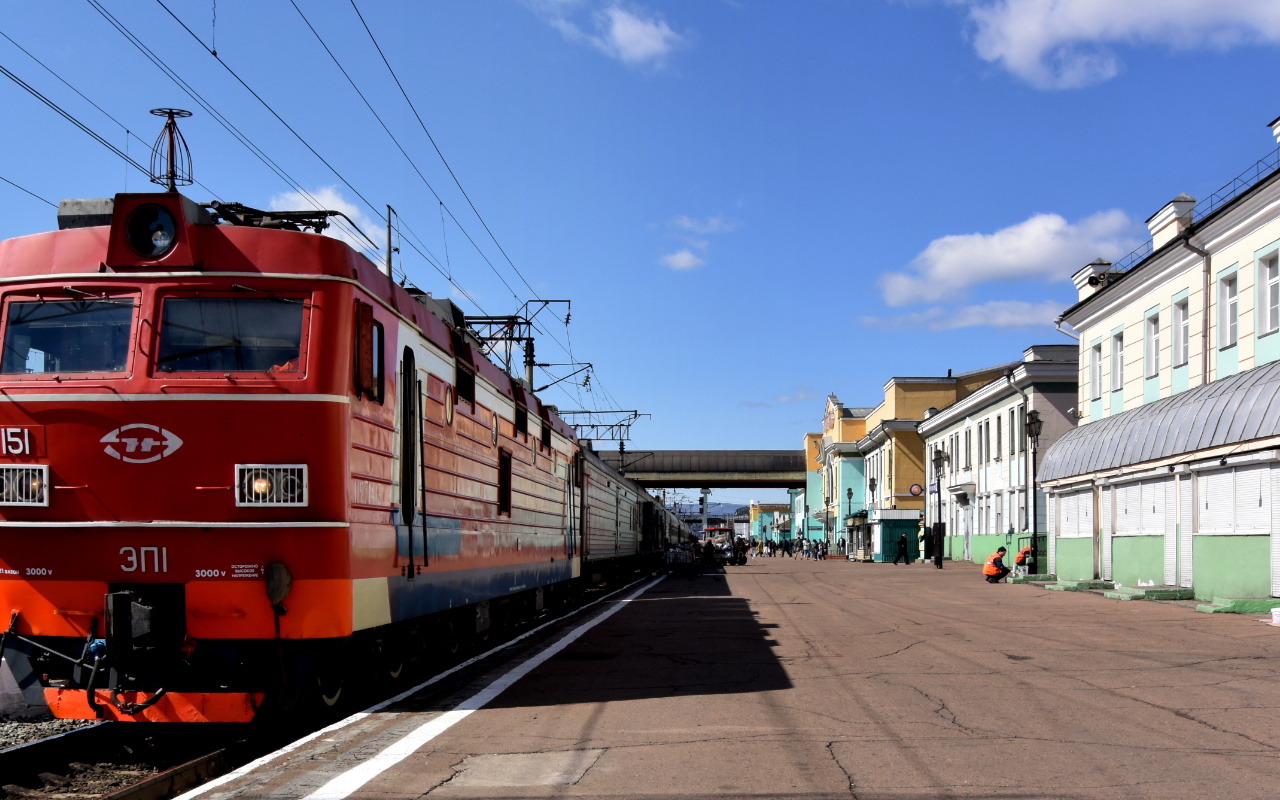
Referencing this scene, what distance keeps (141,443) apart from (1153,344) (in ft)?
77.0

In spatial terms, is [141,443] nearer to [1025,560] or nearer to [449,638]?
[449,638]

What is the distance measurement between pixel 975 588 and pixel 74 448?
939 inches

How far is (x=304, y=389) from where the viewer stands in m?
8.14

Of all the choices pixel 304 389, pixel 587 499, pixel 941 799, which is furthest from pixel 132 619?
pixel 587 499

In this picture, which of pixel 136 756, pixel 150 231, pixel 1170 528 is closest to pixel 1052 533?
pixel 1170 528

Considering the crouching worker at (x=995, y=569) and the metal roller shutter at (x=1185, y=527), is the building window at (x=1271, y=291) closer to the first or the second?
the metal roller shutter at (x=1185, y=527)

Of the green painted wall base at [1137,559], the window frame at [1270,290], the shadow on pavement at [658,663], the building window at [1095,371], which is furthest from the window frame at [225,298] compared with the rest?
the building window at [1095,371]

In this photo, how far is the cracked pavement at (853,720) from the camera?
6.59 metres

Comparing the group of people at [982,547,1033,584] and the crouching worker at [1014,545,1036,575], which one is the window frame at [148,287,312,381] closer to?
the group of people at [982,547,1033,584]

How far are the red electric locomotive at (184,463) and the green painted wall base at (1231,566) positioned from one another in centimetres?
1546

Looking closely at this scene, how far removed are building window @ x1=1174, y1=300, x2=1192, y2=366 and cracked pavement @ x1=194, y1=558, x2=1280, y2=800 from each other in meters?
9.88

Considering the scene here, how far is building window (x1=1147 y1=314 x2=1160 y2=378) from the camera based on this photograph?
26047 millimetres

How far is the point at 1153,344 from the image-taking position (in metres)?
26.3

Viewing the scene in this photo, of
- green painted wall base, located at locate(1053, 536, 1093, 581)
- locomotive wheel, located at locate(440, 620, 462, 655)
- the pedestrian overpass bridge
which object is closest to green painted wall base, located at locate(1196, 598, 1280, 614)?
green painted wall base, located at locate(1053, 536, 1093, 581)
